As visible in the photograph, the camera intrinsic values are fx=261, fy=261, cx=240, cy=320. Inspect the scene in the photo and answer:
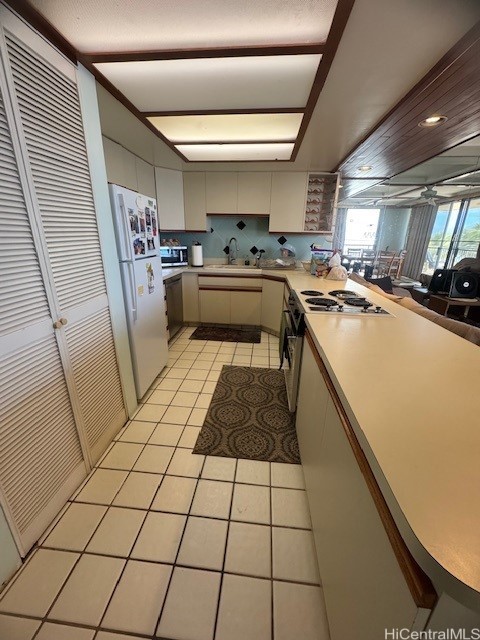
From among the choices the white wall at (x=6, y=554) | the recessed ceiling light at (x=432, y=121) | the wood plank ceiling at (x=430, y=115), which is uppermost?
the wood plank ceiling at (x=430, y=115)

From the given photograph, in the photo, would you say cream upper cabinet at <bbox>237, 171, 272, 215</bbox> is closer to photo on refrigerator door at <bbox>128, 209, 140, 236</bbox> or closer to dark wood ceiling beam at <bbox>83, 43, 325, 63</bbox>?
photo on refrigerator door at <bbox>128, 209, 140, 236</bbox>

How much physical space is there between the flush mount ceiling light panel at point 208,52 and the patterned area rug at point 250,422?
2238mm

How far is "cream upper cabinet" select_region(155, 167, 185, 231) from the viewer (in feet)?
11.5

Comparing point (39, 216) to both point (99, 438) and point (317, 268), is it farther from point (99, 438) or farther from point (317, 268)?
point (317, 268)

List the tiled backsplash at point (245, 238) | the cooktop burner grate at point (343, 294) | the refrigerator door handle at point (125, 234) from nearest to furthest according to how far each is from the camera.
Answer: the refrigerator door handle at point (125, 234)
the cooktop burner grate at point (343, 294)
the tiled backsplash at point (245, 238)

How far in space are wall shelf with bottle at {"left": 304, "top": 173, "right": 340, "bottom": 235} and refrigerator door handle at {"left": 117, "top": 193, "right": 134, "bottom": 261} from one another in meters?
2.61

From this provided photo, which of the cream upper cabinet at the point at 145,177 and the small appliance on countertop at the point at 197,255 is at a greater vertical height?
the cream upper cabinet at the point at 145,177

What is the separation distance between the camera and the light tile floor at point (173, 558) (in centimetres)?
102

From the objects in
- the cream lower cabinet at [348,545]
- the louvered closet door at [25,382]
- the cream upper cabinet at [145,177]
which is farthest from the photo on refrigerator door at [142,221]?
the cream lower cabinet at [348,545]

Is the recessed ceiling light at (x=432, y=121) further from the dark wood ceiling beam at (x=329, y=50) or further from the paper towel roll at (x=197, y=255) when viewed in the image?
the paper towel roll at (x=197, y=255)

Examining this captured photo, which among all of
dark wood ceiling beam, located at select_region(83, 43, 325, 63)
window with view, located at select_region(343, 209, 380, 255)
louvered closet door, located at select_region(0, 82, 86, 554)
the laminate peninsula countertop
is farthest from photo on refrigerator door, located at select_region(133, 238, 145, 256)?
window with view, located at select_region(343, 209, 380, 255)

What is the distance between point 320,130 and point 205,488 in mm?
2782

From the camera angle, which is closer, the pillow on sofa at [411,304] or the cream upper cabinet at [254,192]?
the pillow on sofa at [411,304]

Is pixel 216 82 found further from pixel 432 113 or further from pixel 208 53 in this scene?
pixel 432 113
